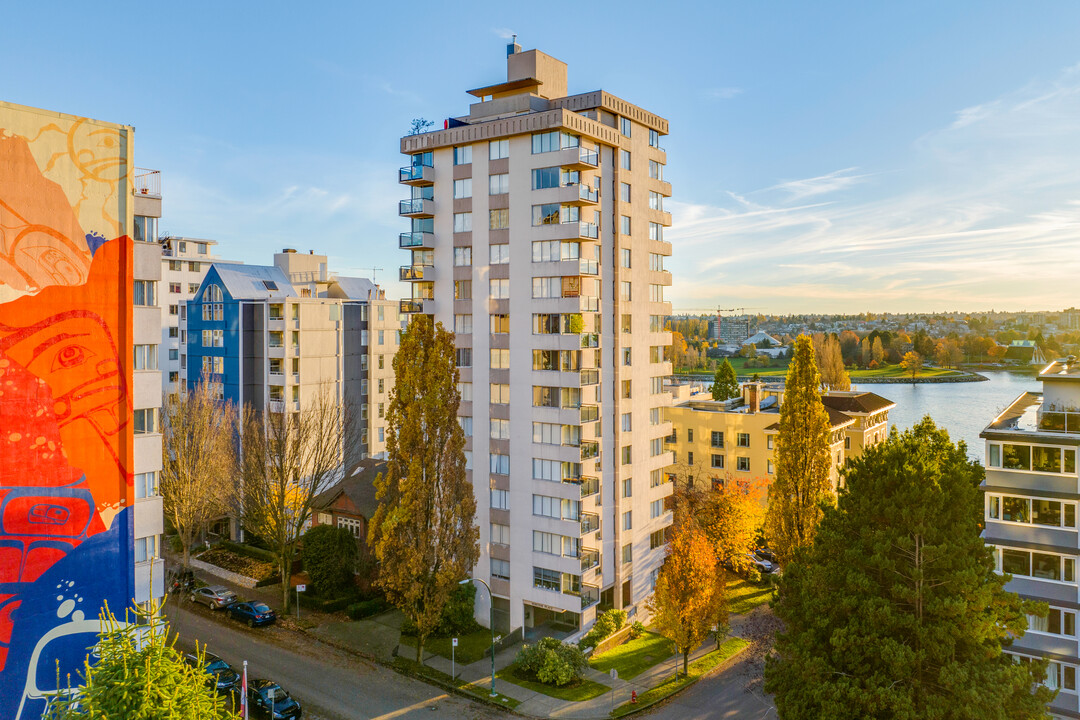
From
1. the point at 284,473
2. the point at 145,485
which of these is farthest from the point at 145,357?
the point at 284,473

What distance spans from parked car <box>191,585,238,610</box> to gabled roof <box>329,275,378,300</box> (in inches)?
1527

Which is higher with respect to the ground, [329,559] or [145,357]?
[145,357]

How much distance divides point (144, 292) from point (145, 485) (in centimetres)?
744

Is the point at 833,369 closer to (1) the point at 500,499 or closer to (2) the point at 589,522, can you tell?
(2) the point at 589,522

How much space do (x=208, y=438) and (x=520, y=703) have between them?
25.9 meters

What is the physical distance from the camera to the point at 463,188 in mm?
41188

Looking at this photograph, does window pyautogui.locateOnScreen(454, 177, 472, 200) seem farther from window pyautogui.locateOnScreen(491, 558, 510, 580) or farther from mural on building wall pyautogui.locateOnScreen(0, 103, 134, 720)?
window pyautogui.locateOnScreen(491, 558, 510, 580)

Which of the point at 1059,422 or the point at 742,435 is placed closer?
the point at 1059,422

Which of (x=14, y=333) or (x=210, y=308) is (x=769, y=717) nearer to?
(x=14, y=333)

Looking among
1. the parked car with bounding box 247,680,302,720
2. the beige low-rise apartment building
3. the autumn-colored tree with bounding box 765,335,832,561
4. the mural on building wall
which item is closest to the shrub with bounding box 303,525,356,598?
the parked car with bounding box 247,680,302,720

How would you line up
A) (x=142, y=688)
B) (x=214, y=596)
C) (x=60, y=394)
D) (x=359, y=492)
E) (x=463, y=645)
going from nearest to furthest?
1. (x=142, y=688)
2. (x=60, y=394)
3. (x=463, y=645)
4. (x=214, y=596)
5. (x=359, y=492)

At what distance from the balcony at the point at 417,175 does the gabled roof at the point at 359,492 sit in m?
19.2

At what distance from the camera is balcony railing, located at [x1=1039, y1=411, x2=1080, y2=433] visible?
2711 centimetres

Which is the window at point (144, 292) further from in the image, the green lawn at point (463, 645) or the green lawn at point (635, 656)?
the green lawn at point (635, 656)
